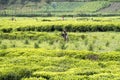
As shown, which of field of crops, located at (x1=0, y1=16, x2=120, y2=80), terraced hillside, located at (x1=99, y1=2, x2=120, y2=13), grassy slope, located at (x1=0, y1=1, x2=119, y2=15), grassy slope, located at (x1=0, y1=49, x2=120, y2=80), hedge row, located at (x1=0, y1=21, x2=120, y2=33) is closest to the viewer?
grassy slope, located at (x1=0, y1=49, x2=120, y2=80)

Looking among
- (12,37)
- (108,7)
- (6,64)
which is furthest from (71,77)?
(108,7)

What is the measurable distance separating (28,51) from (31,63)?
4503mm

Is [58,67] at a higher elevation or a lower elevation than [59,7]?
higher

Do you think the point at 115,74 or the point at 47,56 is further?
the point at 47,56

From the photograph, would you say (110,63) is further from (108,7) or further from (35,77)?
(108,7)

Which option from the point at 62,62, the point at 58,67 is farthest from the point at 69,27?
the point at 58,67

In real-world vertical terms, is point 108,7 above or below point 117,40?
below

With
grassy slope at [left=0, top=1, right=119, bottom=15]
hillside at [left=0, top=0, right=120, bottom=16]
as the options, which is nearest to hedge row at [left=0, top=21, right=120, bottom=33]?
hillside at [left=0, top=0, right=120, bottom=16]

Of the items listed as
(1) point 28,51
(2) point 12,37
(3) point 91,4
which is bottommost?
(3) point 91,4

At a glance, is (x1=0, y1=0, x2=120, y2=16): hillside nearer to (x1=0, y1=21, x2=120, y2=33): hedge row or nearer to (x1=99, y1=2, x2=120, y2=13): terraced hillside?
(x1=99, y1=2, x2=120, y2=13): terraced hillside

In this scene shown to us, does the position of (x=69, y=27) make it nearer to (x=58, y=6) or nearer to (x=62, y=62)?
(x=62, y=62)

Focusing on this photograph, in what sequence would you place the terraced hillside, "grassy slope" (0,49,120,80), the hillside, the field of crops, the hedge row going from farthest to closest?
the hillside → the terraced hillside → the hedge row → the field of crops → "grassy slope" (0,49,120,80)

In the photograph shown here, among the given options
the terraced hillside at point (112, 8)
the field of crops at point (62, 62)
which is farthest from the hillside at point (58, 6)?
the field of crops at point (62, 62)

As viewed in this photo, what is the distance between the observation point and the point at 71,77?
1848 centimetres
